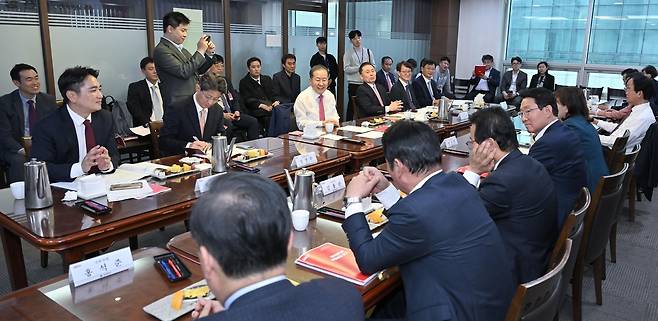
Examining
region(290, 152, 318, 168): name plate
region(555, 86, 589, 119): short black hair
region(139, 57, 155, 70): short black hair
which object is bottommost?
region(290, 152, 318, 168): name plate

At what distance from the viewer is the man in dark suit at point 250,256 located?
90 centimetres

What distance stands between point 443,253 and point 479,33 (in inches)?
362

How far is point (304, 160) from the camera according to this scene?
284 centimetres

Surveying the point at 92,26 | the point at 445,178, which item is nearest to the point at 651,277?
the point at 445,178

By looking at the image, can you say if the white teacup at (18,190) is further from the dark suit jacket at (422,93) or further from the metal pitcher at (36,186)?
the dark suit jacket at (422,93)

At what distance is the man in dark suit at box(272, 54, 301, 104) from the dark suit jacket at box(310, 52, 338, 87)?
682mm

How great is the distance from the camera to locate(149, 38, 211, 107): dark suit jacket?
4.21 meters

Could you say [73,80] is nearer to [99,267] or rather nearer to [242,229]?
[99,267]

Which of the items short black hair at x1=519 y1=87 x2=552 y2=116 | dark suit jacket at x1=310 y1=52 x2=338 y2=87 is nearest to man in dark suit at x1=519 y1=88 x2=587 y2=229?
short black hair at x1=519 y1=87 x2=552 y2=116

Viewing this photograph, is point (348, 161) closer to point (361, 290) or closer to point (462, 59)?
point (361, 290)

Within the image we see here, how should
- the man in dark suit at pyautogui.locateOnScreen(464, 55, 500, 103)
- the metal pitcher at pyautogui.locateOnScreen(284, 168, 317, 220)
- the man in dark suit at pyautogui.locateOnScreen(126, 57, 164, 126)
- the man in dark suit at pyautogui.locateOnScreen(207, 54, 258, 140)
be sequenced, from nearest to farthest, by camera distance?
the metal pitcher at pyautogui.locateOnScreen(284, 168, 317, 220) < the man in dark suit at pyautogui.locateOnScreen(126, 57, 164, 126) < the man in dark suit at pyautogui.locateOnScreen(207, 54, 258, 140) < the man in dark suit at pyautogui.locateOnScreen(464, 55, 500, 103)

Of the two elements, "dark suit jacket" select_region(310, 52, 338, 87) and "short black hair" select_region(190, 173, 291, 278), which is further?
"dark suit jacket" select_region(310, 52, 338, 87)

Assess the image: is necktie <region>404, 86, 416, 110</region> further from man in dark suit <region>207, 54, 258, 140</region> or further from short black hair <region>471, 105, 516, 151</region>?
short black hair <region>471, 105, 516, 151</region>

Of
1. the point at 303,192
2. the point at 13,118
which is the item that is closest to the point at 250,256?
the point at 303,192
